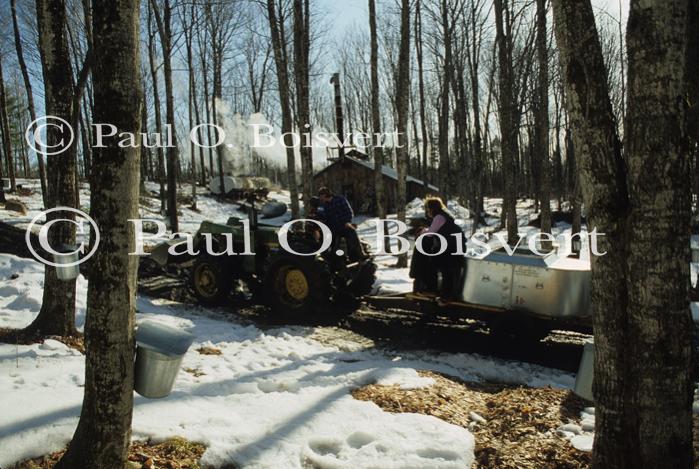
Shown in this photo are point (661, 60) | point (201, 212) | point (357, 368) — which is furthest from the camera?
point (201, 212)

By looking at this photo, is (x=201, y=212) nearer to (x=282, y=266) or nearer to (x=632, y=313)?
(x=282, y=266)

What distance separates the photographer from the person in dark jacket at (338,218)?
7.98m

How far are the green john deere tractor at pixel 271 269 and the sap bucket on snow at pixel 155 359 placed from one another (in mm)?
4697

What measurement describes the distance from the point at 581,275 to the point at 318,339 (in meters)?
3.35

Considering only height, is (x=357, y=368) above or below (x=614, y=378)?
below

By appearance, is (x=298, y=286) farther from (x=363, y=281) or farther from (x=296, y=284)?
(x=363, y=281)

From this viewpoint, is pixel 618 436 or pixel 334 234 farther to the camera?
pixel 334 234

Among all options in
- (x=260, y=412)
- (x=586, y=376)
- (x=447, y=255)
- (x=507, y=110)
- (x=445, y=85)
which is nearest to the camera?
(x=586, y=376)

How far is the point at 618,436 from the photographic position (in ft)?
8.60

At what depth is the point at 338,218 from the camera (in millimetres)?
8016

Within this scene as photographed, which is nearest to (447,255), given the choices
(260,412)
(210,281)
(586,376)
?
(586,376)

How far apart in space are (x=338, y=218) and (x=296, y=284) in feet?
4.05

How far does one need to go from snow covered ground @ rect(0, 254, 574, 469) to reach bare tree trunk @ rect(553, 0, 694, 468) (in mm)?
1075

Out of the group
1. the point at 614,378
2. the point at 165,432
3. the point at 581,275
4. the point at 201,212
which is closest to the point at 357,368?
the point at 165,432
